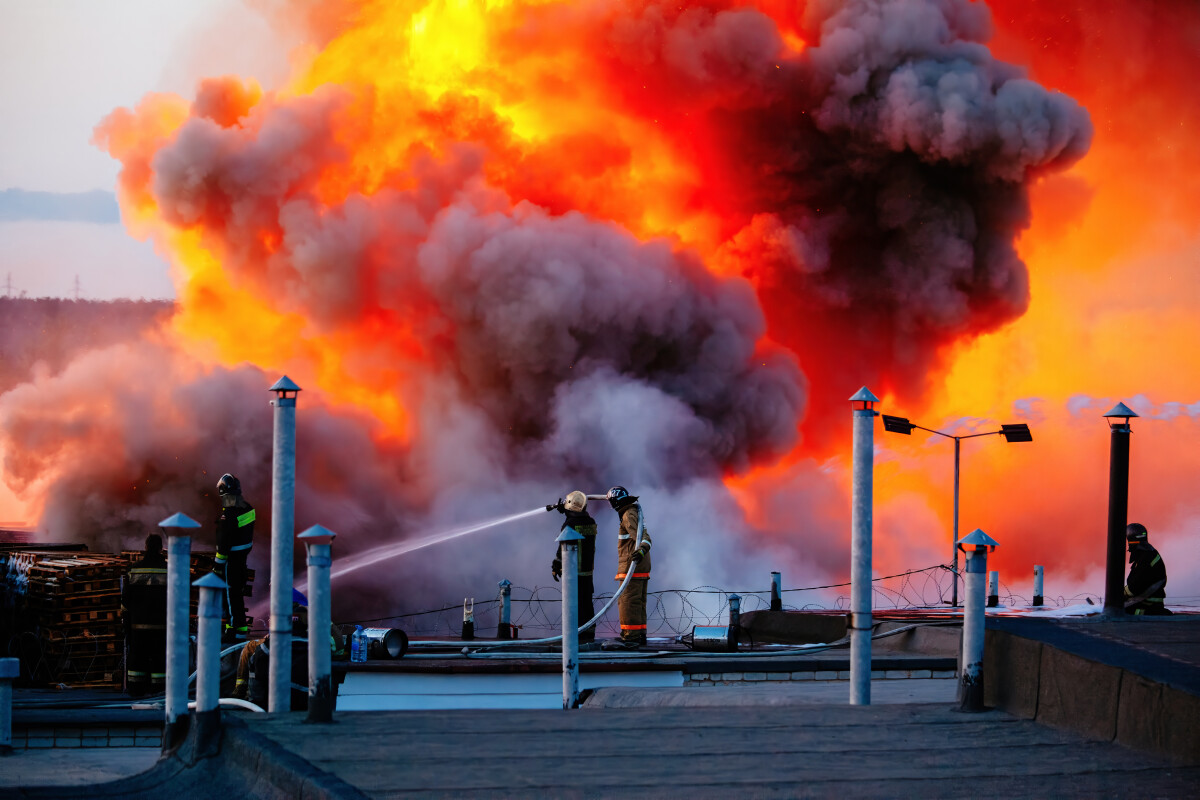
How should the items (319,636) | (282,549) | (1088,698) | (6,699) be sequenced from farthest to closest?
(6,699)
(282,549)
(319,636)
(1088,698)

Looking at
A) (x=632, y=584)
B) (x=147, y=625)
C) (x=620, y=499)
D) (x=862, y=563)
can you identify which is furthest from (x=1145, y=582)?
(x=147, y=625)

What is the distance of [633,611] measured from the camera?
11172 millimetres

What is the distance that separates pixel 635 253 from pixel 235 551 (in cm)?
1561

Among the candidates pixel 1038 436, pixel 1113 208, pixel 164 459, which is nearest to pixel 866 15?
pixel 1113 208

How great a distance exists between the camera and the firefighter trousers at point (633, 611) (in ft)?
36.4

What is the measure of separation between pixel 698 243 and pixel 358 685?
65.4ft

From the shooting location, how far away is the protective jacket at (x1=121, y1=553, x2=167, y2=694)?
9.56 m

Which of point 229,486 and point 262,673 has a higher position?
point 229,486

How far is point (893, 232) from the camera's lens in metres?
28.1

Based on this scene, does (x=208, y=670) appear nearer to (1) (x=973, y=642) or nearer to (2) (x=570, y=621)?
(2) (x=570, y=621)

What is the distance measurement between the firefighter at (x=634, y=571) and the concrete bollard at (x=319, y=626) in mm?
6037

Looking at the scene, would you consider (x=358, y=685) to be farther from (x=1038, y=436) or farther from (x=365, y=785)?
(x=1038, y=436)

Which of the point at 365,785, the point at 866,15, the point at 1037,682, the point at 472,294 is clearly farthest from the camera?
the point at 866,15

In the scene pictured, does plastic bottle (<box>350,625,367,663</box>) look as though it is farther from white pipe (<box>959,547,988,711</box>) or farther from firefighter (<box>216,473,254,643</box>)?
white pipe (<box>959,547,988,711</box>)
